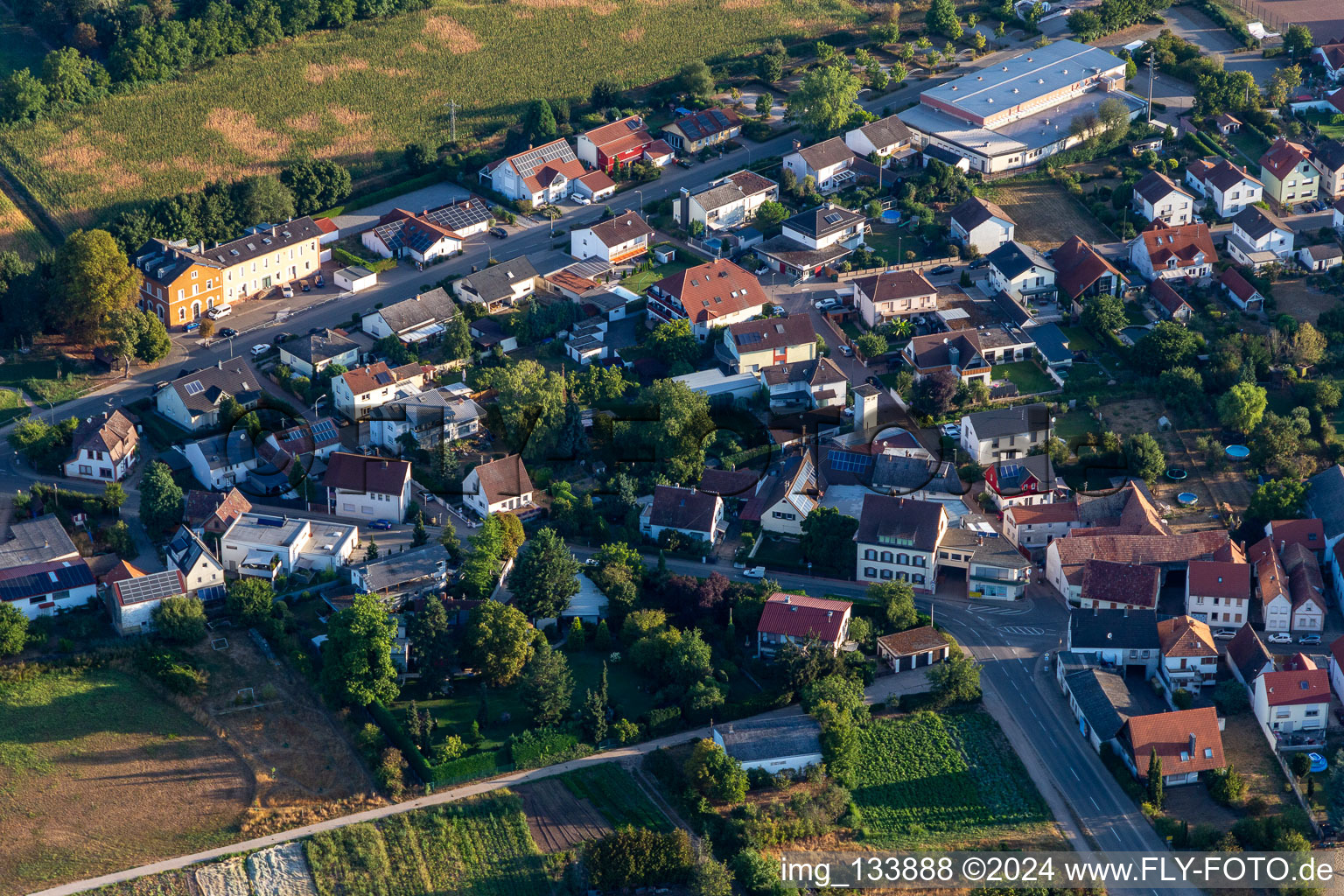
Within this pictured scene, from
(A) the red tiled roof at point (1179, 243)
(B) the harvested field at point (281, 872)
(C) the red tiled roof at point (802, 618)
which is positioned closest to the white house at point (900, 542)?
(C) the red tiled roof at point (802, 618)

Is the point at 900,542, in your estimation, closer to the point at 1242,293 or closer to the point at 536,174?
the point at 1242,293

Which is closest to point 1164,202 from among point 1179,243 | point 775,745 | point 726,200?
point 1179,243

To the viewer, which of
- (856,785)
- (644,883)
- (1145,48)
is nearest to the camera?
(644,883)

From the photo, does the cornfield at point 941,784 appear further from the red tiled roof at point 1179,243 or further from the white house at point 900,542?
the red tiled roof at point 1179,243

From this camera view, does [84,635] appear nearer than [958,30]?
Yes

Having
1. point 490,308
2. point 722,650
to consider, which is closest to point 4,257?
point 490,308

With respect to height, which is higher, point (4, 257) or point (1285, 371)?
point (4, 257)

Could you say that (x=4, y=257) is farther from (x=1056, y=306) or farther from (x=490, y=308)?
(x=1056, y=306)
